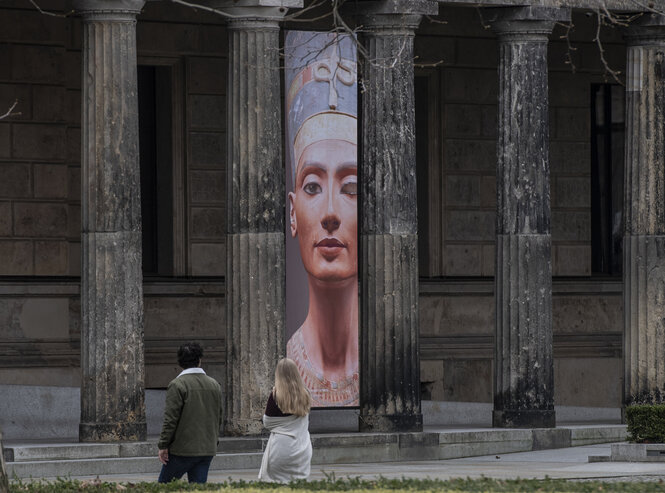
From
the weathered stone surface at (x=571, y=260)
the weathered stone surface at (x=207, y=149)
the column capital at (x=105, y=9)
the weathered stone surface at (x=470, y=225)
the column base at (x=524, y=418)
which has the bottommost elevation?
the column base at (x=524, y=418)

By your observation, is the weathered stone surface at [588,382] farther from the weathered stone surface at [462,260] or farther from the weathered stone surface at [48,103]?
the weathered stone surface at [48,103]

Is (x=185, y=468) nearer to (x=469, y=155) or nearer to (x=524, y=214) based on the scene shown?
(x=524, y=214)

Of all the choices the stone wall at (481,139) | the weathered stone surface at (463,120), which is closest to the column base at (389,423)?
the stone wall at (481,139)

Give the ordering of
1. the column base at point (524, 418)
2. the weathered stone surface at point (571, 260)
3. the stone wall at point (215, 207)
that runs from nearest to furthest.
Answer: the column base at point (524, 418) → the stone wall at point (215, 207) → the weathered stone surface at point (571, 260)

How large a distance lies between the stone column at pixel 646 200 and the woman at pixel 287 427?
472 inches

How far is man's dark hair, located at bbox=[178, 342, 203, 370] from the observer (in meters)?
15.9

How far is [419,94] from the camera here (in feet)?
101

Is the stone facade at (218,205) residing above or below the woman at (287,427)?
above

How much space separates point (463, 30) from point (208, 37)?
4.69 metres

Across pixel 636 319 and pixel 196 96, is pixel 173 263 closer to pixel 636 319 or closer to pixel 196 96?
pixel 196 96

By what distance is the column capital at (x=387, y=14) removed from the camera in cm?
2422

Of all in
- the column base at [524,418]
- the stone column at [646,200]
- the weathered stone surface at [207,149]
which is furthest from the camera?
the weathered stone surface at [207,149]

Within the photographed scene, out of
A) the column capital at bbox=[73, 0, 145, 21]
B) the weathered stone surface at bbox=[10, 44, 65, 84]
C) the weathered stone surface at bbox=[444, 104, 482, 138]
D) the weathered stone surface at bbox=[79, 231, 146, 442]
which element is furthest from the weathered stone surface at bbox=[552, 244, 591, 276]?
the column capital at bbox=[73, 0, 145, 21]

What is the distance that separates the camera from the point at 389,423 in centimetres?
2431
